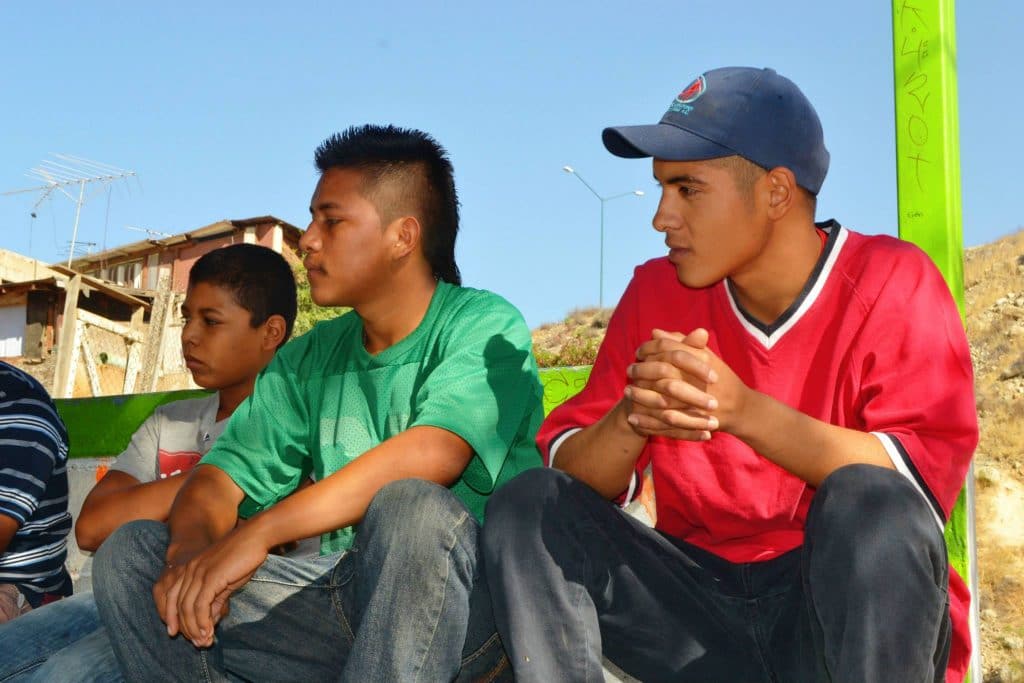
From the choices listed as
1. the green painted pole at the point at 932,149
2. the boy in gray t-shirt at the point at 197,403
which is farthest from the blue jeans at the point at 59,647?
the green painted pole at the point at 932,149

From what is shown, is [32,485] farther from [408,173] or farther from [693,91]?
[693,91]

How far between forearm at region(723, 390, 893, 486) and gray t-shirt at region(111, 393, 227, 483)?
2.05 metres

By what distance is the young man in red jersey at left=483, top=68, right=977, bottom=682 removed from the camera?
1.78 metres

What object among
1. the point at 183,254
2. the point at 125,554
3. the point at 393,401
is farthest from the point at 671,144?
the point at 183,254

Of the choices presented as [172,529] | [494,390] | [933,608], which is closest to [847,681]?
[933,608]

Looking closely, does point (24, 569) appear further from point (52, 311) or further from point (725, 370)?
point (52, 311)


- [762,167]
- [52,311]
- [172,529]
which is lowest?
[52,311]

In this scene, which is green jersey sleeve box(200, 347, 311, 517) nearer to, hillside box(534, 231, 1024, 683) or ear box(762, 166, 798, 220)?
ear box(762, 166, 798, 220)

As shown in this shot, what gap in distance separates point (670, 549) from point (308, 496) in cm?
80

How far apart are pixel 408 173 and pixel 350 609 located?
1.32 m

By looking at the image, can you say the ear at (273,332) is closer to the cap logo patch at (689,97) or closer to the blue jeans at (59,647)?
the blue jeans at (59,647)

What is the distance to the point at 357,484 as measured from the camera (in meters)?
2.42

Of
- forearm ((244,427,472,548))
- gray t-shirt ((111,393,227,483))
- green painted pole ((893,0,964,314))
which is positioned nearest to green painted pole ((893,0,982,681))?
green painted pole ((893,0,964,314))

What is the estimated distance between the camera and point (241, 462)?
2832mm
